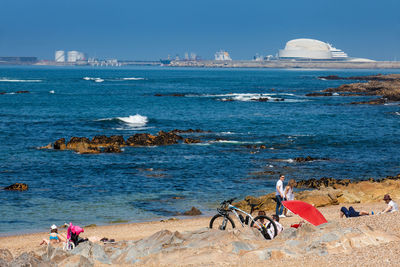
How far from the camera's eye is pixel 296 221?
18.2 m

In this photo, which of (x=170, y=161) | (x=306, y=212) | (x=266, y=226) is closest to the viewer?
(x=266, y=226)

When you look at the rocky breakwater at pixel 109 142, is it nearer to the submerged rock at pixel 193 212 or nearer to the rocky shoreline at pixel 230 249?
the submerged rock at pixel 193 212

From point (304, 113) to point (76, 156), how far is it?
118 feet

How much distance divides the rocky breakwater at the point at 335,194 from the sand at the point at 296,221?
713 millimetres

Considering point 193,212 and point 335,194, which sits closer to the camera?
point 193,212

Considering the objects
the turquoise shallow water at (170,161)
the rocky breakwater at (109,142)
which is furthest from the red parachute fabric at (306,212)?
the rocky breakwater at (109,142)

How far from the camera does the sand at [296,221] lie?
12180 mm

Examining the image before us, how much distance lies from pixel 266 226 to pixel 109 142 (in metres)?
23.8

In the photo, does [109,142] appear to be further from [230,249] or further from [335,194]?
[230,249]

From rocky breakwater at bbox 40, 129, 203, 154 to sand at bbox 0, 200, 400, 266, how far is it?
16.2 metres

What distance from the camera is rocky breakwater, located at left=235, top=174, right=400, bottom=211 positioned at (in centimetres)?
2155

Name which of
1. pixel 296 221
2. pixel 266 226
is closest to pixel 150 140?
pixel 296 221

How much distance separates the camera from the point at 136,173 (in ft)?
93.8

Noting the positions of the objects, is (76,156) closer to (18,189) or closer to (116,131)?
(18,189)
